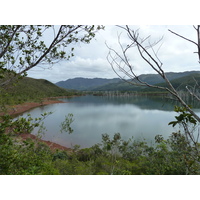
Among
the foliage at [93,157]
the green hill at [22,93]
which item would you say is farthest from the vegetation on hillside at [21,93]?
the foliage at [93,157]

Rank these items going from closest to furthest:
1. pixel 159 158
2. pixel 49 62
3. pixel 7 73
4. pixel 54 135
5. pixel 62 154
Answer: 1. pixel 7 73
2. pixel 49 62
3. pixel 159 158
4. pixel 62 154
5. pixel 54 135

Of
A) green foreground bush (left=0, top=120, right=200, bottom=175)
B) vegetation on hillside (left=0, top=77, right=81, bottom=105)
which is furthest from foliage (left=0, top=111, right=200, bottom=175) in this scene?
vegetation on hillside (left=0, top=77, right=81, bottom=105)

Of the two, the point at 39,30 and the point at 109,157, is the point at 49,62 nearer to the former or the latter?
the point at 39,30

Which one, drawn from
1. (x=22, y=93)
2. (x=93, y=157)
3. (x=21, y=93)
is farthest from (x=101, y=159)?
(x=22, y=93)

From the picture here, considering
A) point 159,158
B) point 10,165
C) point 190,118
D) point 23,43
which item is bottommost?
point 159,158

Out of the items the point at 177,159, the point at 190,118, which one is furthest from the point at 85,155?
the point at 190,118

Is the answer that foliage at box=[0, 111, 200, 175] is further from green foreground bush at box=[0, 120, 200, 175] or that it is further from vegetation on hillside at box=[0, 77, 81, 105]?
vegetation on hillside at box=[0, 77, 81, 105]

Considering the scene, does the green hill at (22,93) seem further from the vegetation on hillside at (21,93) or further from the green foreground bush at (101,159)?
the green foreground bush at (101,159)

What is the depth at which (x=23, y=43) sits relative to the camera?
2.34 metres

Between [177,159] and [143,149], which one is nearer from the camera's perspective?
[177,159]

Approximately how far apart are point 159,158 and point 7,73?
6.05 meters

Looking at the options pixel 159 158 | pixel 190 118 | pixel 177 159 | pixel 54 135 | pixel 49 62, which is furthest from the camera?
pixel 54 135

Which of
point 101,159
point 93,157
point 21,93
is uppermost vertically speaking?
point 21,93

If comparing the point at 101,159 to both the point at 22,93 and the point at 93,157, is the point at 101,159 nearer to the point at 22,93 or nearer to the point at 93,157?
the point at 93,157
